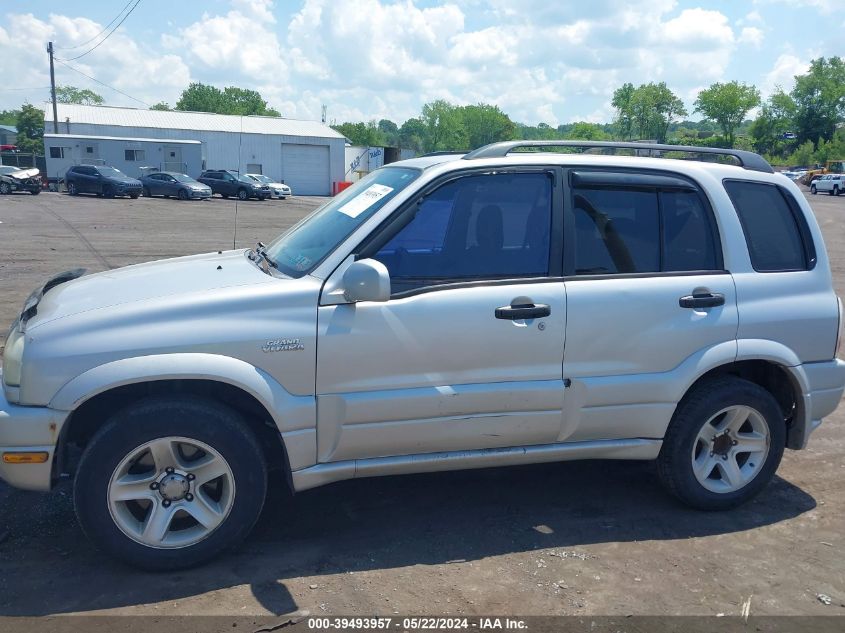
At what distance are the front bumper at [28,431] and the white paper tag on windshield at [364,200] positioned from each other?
5.80 feet

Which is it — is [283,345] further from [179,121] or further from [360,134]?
[360,134]

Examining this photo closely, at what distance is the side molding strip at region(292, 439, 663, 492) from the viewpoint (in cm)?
382

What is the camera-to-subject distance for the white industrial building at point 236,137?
53594mm

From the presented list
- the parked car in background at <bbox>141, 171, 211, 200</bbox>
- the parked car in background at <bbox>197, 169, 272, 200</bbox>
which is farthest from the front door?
the parked car in background at <bbox>197, 169, 272, 200</bbox>

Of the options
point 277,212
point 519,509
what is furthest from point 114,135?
point 519,509

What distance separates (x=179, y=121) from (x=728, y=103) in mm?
80243

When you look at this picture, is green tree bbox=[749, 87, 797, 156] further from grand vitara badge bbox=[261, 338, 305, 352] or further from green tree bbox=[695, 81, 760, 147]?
grand vitara badge bbox=[261, 338, 305, 352]

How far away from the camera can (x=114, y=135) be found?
53.5m

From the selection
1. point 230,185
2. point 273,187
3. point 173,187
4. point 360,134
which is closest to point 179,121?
point 273,187

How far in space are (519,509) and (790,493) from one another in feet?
5.88

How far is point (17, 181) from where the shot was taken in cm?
3497

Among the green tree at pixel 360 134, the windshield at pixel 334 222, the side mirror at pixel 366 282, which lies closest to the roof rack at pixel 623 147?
the windshield at pixel 334 222

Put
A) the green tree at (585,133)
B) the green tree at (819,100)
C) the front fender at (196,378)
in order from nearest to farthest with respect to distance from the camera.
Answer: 1. the front fender at (196,378)
2. the green tree at (585,133)
3. the green tree at (819,100)

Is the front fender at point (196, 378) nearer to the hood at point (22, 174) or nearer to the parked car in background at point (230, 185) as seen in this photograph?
the hood at point (22, 174)
